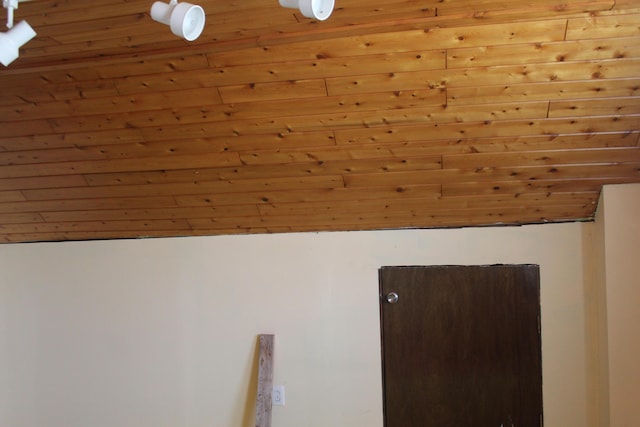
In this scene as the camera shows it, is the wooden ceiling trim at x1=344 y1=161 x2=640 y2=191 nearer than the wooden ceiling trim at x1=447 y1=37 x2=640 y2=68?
No

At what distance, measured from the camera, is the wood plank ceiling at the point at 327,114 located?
194 centimetres

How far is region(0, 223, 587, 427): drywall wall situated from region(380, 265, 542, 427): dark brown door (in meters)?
0.07

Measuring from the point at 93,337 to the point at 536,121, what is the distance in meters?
2.70

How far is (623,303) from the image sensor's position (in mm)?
2434

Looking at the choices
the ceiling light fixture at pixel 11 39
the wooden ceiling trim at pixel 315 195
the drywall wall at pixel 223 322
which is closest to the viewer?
the ceiling light fixture at pixel 11 39

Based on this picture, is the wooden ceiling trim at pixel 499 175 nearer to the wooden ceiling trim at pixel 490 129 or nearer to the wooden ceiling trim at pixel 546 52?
the wooden ceiling trim at pixel 490 129

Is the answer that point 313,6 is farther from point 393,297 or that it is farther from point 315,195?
point 393,297

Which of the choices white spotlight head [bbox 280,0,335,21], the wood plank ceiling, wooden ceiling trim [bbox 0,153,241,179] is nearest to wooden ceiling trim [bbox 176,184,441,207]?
the wood plank ceiling

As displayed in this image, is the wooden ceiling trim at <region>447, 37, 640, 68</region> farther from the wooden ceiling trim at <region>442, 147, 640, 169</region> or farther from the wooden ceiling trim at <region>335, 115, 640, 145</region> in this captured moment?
the wooden ceiling trim at <region>442, 147, 640, 169</region>

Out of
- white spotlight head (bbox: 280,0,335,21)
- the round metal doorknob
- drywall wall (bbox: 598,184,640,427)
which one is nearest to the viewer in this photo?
white spotlight head (bbox: 280,0,335,21)

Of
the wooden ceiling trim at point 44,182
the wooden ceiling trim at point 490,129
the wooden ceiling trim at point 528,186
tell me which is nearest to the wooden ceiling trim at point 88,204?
the wooden ceiling trim at point 44,182

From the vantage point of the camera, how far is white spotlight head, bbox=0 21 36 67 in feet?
5.36

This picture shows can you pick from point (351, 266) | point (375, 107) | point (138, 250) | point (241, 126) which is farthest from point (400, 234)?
point (138, 250)

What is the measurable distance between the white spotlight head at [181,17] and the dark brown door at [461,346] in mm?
1642
